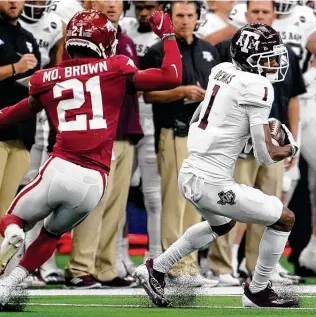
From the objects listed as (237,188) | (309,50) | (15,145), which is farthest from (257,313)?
(309,50)

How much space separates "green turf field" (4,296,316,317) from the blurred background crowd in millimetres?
839

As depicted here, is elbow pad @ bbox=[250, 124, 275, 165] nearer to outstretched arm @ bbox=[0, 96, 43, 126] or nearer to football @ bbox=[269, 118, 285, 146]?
football @ bbox=[269, 118, 285, 146]

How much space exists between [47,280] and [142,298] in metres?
1.54

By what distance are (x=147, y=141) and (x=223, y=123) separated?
8.23 ft

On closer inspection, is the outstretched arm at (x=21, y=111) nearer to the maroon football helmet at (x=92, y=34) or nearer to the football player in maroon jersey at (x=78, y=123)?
the football player in maroon jersey at (x=78, y=123)

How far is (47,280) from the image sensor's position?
9.59m

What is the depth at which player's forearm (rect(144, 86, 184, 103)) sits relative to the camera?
9.35 meters

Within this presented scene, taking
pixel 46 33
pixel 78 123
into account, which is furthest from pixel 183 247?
pixel 46 33

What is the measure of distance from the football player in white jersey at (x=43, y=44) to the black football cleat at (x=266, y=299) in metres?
2.46

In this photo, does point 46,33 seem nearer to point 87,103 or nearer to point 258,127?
point 87,103

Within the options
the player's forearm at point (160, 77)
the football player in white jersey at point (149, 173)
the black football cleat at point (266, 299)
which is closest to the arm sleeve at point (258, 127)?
the player's forearm at point (160, 77)

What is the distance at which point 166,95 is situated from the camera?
939 cm

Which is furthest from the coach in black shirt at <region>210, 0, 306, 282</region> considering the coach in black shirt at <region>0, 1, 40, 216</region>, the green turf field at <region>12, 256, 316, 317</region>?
the coach in black shirt at <region>0, 1, 40, 216</region>

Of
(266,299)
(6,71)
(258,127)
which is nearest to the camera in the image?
(258,127)
